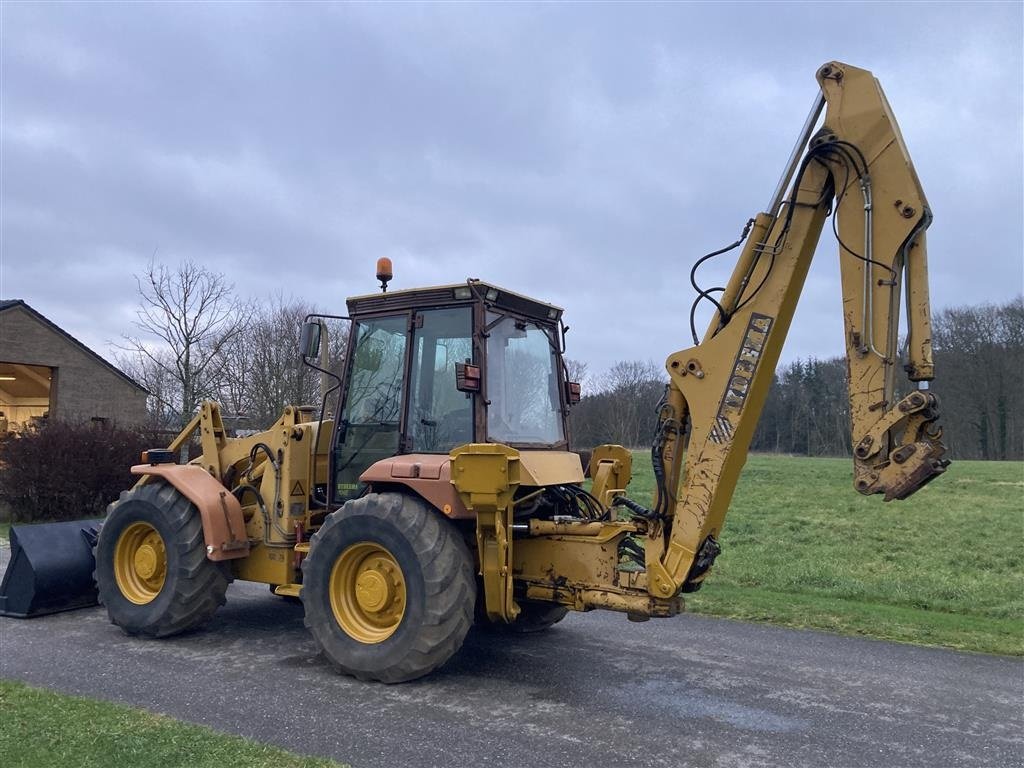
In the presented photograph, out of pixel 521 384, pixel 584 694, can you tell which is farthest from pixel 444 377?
pixel 584 694

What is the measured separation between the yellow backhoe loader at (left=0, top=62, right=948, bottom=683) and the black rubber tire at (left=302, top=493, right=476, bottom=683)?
14 millimetres

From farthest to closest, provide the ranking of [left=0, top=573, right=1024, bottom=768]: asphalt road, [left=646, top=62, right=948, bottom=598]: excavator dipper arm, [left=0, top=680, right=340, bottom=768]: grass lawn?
[left=646, top=62, right=948, bottom=598]: excavator dipper arm
[left=0, top=573, right=1024, bottom=768]: asphalt road
[left=0, top=680, right=340, bottom=768]: grass lawn

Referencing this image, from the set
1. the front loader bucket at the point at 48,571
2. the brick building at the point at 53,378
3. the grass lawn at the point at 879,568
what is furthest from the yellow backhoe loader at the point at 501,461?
the brick building at the point at 53,378

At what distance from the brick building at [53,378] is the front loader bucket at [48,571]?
1665 centimetres

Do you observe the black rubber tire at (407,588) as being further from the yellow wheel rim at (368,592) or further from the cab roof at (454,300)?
the cab roof at (454,300)

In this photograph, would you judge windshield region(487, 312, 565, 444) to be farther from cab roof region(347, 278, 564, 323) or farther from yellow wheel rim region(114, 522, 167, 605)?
yellow wheel rim region(114, 522, 167, 605)

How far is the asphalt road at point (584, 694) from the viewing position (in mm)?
4605

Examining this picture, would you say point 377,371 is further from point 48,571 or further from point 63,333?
point 63,333

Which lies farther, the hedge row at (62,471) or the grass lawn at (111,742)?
the hedge row at (62,471)

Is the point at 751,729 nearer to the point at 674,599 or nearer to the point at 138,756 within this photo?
the point at 674,599

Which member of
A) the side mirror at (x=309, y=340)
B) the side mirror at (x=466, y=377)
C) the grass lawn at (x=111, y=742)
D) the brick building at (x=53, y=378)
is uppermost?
the brick building at (x=53, y=378)

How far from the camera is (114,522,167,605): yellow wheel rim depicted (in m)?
7.17

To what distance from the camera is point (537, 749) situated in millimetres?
4586

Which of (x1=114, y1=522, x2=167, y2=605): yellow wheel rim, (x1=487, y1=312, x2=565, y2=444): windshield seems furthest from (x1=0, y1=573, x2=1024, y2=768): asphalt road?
(x1=487, y1=312, x2=565, y2=444): windshield
